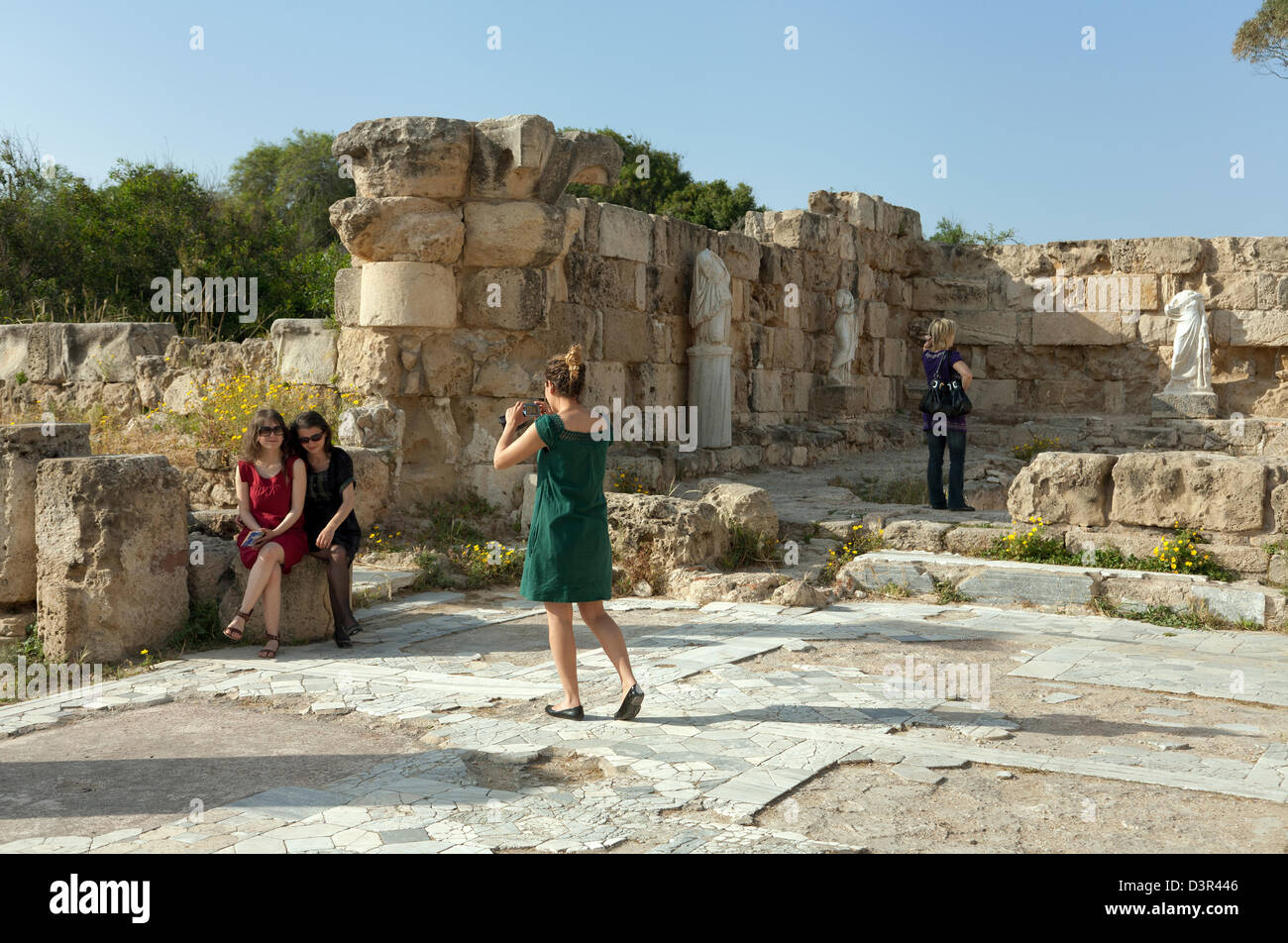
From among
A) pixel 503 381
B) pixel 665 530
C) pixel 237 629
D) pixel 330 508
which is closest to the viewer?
pixel 237 629

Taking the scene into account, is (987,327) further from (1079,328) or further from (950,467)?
(950,467)

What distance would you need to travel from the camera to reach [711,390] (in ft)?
45.6

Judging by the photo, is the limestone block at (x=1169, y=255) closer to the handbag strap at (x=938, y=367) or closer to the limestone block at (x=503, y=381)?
the handbag strap at (x=938, y=367)

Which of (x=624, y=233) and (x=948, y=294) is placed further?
(x=948, y=294)

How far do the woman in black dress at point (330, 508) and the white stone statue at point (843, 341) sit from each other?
10990 millimetres

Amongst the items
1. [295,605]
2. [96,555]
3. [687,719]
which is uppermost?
[96,555]

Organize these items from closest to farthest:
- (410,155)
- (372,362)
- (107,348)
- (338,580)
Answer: (338,580) < (410,155) < (372,362) < (107,348)

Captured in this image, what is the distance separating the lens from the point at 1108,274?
61.1ft

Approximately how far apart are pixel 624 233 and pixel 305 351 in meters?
3.49

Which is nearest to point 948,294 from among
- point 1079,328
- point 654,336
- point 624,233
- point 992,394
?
point 992,394

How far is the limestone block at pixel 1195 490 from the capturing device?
8273 millimetres

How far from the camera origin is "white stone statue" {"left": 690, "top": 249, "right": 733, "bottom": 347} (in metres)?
13.6

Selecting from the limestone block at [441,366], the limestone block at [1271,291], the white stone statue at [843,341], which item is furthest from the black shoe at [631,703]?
the limestone block at [1271,291]

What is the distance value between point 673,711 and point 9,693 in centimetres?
351
